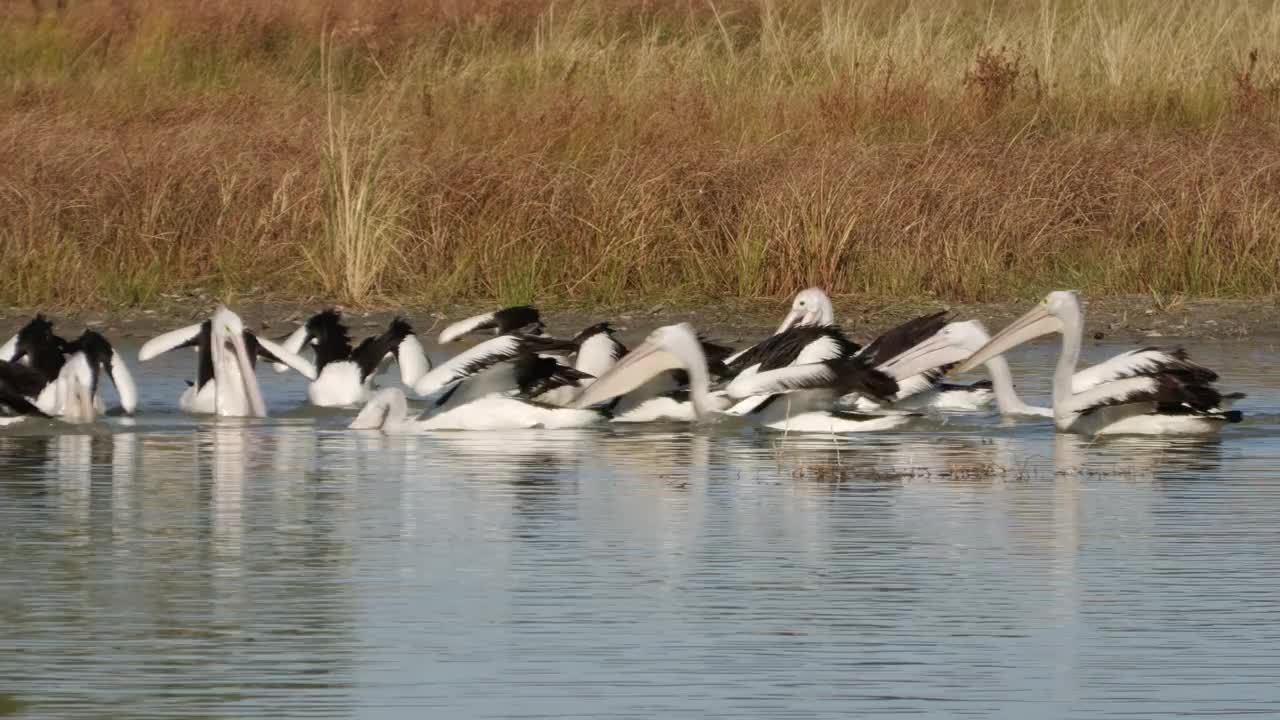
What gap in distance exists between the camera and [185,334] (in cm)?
1190

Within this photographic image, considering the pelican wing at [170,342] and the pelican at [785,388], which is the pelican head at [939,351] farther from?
the pelican wing at [170,342]

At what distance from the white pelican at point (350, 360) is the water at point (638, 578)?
1177 mm

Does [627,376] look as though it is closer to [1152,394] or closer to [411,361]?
[411,361]

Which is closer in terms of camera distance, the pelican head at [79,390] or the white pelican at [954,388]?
the pelican head at [79,390]

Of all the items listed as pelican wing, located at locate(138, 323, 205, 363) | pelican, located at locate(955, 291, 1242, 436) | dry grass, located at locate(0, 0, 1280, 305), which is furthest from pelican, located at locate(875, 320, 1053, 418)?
dry grass, located at locate(0, 0, 1280, 305)

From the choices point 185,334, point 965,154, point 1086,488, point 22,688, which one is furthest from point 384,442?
point 965,154

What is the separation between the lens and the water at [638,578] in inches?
211

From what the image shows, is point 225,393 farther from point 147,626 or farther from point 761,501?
point 147,626

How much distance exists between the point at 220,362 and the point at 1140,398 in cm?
359

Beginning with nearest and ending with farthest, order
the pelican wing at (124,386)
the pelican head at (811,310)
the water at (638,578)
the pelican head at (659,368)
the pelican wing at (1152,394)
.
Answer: the water at (638,578) → the pelican wing at (1152,394) → the pelican wing at (124,386) → the pelican head at (659,368) → the pelican head at (811,310)

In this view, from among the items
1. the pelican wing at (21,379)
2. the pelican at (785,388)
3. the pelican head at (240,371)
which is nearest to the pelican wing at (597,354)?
the pelican at (785,388)

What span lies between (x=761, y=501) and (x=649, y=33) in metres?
14.9

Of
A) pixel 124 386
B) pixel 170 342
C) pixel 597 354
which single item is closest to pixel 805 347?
pixel 597 354

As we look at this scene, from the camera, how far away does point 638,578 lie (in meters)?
6.70
